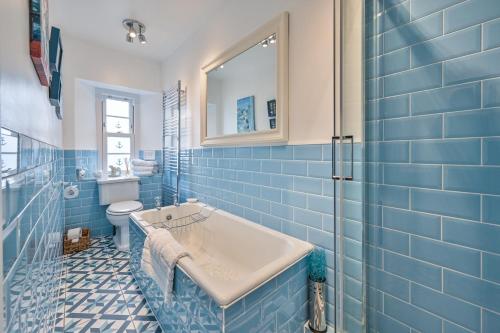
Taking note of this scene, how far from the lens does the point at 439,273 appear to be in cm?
98

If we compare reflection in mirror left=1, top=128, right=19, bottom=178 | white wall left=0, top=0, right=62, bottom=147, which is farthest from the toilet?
reflection in mirror left=1, top=128, right=19, bottom=178

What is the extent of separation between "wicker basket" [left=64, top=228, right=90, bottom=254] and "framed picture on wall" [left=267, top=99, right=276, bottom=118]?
2.72m

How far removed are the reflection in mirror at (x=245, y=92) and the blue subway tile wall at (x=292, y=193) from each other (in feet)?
0.74

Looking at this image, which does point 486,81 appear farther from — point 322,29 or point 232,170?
point 232,170

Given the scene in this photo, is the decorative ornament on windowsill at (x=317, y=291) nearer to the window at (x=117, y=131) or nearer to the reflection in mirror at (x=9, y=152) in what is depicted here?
the reflection in mirror at (x=9, y=152)

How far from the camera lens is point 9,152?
46 centimetres

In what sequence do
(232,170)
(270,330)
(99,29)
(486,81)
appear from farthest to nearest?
(99,29) < (232,170) < (270,330) < (486,81)

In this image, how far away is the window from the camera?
3410 mm

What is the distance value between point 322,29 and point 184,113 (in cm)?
199

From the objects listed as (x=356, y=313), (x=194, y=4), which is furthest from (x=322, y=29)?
(x=356, y=313)

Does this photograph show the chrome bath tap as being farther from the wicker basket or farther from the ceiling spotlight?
the ceiling spotlight

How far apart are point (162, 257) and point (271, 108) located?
128 centimetres

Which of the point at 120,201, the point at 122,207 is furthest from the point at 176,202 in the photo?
the point at 120,201

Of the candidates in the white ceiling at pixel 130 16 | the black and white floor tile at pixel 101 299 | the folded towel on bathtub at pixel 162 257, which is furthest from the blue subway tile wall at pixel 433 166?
the white ceiling at pixel 130 16
